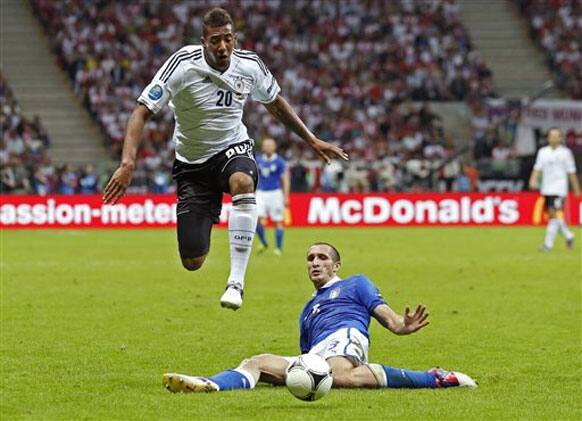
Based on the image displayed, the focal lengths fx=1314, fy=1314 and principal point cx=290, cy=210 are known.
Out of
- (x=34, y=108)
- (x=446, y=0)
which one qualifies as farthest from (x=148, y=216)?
(x=446, y=0)

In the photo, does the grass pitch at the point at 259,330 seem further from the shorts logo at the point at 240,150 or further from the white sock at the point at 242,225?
the shorts logo at the point at 240,150

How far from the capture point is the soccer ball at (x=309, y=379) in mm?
8656

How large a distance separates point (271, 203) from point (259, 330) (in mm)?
12331

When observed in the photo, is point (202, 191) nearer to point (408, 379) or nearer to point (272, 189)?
point (408, 379)

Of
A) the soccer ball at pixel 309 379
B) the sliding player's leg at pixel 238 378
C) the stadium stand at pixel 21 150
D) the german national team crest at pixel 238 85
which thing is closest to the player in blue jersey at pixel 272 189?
the stadium stand at pixel 21 150

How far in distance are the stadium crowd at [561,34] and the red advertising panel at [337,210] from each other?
11270mm

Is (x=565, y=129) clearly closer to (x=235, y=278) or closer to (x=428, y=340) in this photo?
(x=428, y=340)

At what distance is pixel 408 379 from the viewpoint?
968cm

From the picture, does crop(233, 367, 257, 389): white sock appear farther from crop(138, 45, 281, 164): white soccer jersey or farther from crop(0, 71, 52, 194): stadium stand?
crop(0, 71, 52, 194): stadium stand

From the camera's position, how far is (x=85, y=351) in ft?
39.4

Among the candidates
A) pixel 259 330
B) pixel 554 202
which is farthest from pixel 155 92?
pixel 554 202

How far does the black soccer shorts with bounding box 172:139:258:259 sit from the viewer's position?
1076 centimetres

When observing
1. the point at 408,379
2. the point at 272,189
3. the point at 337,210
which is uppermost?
the point at 272,189

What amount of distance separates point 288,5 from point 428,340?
Answer: 114 ft
